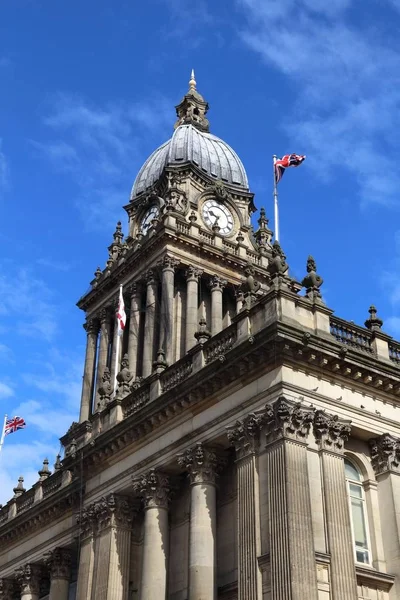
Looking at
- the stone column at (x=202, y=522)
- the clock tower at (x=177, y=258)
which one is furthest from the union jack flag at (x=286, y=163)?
the stone column at (x=202, y=522)

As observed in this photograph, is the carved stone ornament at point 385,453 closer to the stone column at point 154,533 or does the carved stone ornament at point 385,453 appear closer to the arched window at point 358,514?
the arched window at point 358,514

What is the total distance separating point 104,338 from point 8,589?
18.5 metres

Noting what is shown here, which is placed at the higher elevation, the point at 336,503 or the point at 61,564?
the point at 61,564

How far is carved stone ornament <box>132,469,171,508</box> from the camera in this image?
32.7 m

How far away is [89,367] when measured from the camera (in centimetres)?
5853

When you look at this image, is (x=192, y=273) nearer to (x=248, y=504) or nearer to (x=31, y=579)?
(x=31, y=579)

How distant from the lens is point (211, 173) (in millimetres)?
61375

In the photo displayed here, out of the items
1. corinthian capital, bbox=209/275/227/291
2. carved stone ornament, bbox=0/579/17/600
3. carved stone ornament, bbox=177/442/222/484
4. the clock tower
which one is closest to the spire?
the clock tower

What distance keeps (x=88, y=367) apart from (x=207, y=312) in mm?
10102

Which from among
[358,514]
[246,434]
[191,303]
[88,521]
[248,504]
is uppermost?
[191,303]

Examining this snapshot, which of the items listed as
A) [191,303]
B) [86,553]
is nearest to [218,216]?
[191,303]

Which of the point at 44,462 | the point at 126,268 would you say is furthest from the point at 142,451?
the point at 126,268

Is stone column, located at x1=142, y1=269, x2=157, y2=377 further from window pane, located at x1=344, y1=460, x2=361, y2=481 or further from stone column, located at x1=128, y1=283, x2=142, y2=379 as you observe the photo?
window pane, located at x1=344, y1=460, x2=361, y2=481

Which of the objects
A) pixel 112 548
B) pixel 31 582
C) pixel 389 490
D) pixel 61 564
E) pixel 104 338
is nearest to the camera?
pixel 389 490
